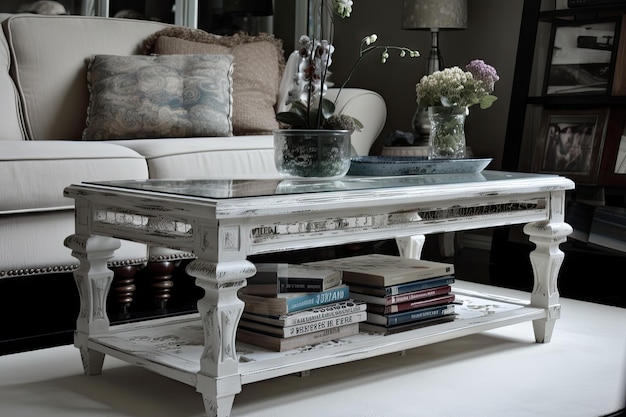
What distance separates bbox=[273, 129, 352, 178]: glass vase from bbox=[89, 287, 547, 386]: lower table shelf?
0.41m

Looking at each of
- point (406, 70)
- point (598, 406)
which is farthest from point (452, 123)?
point (406, 70)

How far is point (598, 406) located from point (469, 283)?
4.88 ft

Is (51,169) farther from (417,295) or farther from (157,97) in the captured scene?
(417,295)

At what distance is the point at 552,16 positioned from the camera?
3.71 metres

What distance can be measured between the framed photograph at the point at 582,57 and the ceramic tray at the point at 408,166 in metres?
1.32

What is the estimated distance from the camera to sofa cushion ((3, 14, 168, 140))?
3330 millimetres

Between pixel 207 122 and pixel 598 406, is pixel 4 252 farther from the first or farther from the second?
pixel 598 406

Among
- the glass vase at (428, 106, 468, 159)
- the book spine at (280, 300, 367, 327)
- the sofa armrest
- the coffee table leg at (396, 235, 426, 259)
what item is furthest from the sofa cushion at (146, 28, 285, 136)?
the book spine at (280, 300, 367, 327)

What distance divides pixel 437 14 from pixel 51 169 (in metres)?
1.96

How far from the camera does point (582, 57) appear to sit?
143 inches

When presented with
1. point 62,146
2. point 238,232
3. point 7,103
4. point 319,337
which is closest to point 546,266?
point 319,337

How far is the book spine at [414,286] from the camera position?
86.1 inches

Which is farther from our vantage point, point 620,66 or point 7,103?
point 620,66

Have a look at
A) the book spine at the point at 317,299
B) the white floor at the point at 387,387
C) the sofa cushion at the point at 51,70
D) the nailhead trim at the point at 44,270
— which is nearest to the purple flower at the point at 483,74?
the white floor at the point at 387,387
